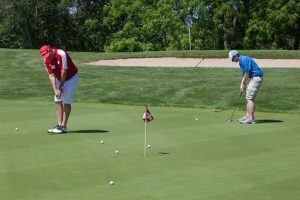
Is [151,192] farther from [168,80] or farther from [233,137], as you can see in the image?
[168,80]

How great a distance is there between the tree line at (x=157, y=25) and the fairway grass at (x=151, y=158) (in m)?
40.3

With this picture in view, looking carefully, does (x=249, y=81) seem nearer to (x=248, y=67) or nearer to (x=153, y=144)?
(x=248, y=67)

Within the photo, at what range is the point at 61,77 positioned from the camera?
37.3 ft

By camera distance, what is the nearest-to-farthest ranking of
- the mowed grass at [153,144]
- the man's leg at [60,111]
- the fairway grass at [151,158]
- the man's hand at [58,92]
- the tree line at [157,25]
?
the fairway grass at [151,158], the mowed grass at [153,144], the man's hand at [58,92], the man's leg at [60,111], the tree line at [157,25]

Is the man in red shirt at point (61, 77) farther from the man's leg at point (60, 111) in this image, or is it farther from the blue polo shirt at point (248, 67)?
the blue polo shirt at point (248, 67)

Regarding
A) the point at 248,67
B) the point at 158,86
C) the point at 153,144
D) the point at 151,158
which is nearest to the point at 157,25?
the point at 158,86

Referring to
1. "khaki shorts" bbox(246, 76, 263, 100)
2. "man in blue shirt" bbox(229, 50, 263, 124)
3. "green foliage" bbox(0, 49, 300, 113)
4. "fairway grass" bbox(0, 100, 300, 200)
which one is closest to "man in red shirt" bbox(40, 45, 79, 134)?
"fairway grass" bbox(0, 100, 300, 200)

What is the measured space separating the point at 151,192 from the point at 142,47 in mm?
47326

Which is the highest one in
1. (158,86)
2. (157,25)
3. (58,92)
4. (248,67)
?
(248,67)

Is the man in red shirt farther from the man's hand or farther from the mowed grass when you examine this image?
the mowed grass

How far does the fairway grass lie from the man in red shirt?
393 mm

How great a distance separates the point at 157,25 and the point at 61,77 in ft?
152

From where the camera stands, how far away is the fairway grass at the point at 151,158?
726 centimetres

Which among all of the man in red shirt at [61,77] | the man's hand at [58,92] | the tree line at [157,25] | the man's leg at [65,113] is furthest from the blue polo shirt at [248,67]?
the tree line at [157,25]
